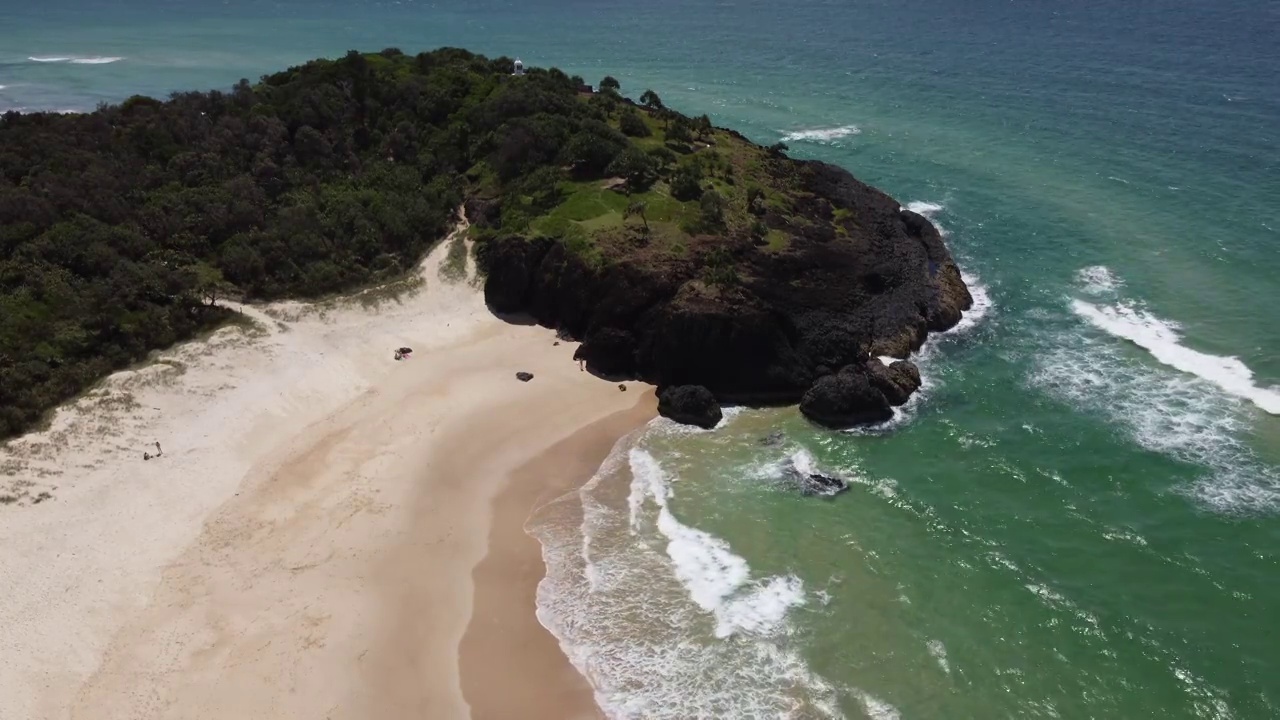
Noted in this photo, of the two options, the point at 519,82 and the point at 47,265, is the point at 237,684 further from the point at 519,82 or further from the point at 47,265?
the point at 519,82

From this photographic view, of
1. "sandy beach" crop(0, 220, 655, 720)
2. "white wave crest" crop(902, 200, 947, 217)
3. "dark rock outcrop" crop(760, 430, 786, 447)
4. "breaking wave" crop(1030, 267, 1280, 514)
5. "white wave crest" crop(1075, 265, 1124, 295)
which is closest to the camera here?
"sandy beach" crop(0, 220, 655, 720)

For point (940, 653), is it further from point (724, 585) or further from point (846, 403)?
point (846, 403)

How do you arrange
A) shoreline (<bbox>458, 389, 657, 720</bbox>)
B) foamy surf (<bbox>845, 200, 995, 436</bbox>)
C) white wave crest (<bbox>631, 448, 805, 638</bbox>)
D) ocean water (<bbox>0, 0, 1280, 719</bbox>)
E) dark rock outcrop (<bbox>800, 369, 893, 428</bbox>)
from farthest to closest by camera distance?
foamy surf (<bbox>845, 200, 995, 436</bbox>) < dark rock outcrop (<bbox>800, 369, 893, 428</bbox>) < white wave crest (<bbox>631, 448, 805, 638</bbox>) < ocean water (<bbox>0, 0, 1280, 719</bbox>) < shoreline (<bbox>458, 389, 657, 720</bbox>)

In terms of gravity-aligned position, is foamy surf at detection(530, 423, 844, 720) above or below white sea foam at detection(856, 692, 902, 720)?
above

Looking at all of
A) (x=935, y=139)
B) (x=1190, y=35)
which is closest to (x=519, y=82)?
(x=935, y=139)

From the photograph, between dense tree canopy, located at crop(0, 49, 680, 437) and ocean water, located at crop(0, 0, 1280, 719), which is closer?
ocean water, located at crop(0, 0, 1280, 719)

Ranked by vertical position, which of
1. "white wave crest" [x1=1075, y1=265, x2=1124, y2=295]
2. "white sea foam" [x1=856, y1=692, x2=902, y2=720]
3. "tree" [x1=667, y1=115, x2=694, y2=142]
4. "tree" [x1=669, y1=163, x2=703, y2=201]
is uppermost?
"tree" [x1=667, y1=115, x2=694, y2=142]

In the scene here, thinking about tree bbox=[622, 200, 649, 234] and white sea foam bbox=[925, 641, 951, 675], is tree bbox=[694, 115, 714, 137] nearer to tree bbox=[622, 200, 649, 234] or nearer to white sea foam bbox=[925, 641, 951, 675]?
tree bbox=[622, 200, 649, 234]

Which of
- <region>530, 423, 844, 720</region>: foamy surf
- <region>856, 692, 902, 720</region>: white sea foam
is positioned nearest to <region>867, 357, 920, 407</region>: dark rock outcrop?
<region>530, 423, 844, 720</region>: foamy surf
